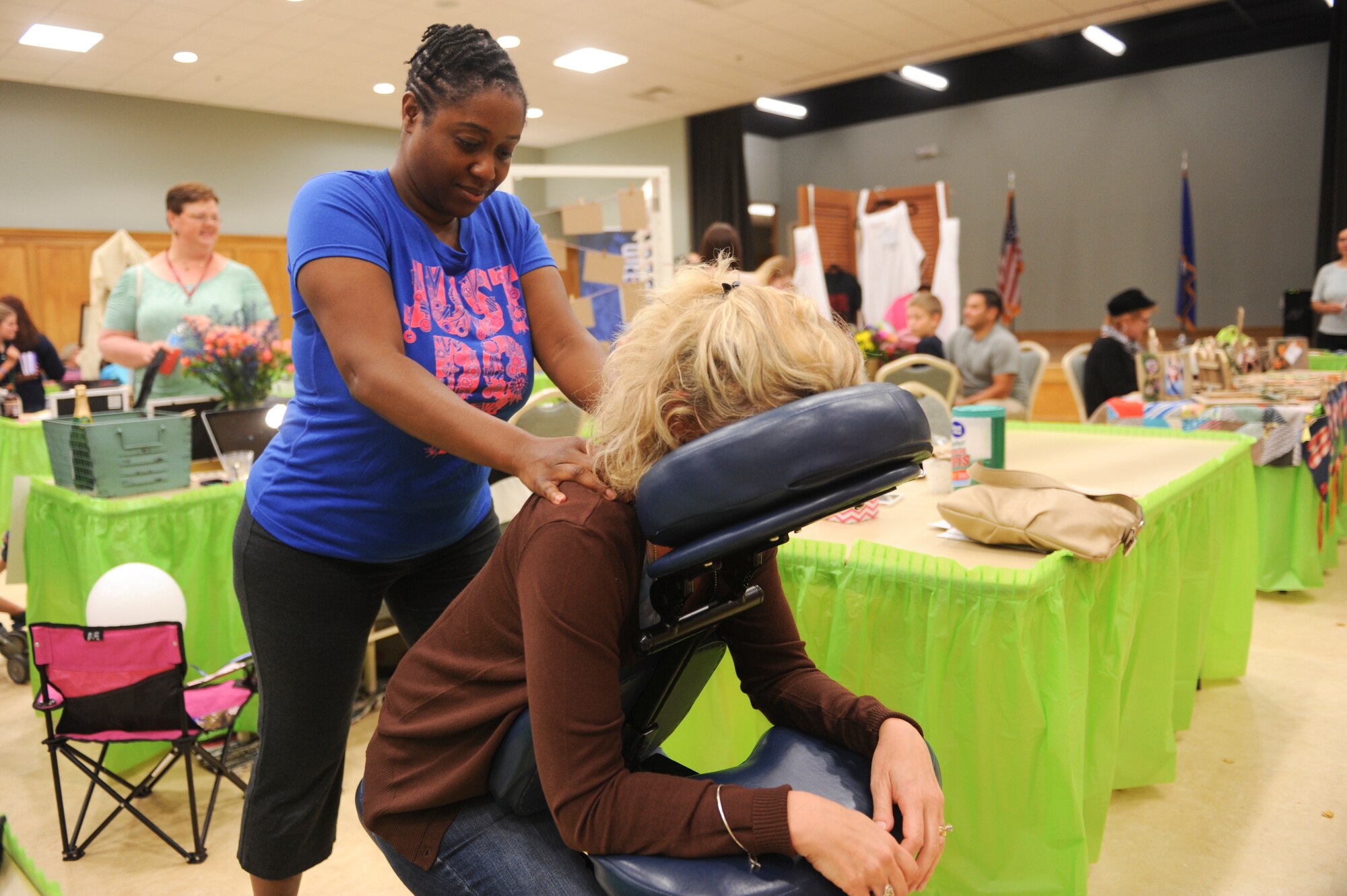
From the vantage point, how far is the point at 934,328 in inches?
200

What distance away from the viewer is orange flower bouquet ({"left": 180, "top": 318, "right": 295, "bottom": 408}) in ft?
8.82

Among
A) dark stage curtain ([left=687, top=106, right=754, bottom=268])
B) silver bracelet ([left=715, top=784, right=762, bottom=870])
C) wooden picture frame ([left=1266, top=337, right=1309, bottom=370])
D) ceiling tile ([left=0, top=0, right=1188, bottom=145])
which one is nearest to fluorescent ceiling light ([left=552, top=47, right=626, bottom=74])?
ceiling tile ([left=0, top=0, right=1188, bottom=145])

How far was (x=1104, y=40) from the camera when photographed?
27.8ft

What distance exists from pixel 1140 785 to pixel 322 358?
75.8 inches

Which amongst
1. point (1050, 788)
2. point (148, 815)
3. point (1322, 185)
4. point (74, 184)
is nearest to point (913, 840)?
point (1050, 788)

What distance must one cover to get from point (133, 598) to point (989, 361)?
155 inches

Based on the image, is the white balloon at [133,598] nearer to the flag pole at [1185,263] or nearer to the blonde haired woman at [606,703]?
the blonde haired woman at [606,703]

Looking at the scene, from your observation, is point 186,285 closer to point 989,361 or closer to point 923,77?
point 989,361

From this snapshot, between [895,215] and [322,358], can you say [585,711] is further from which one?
[895,215]

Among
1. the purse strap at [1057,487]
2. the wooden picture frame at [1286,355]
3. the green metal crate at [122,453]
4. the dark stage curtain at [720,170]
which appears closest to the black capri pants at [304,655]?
the purse strap at [1057,487]

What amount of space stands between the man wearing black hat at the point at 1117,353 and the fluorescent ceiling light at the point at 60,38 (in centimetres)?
693

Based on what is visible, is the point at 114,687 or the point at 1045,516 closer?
the point at 1045,516

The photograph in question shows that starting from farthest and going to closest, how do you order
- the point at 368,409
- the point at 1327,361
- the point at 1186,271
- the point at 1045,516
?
the point at 1186,271 < the point at 1327,361 < the point at 1045,516 < the point at 368,409

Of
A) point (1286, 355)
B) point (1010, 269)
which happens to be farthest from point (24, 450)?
point (1010, 269)
